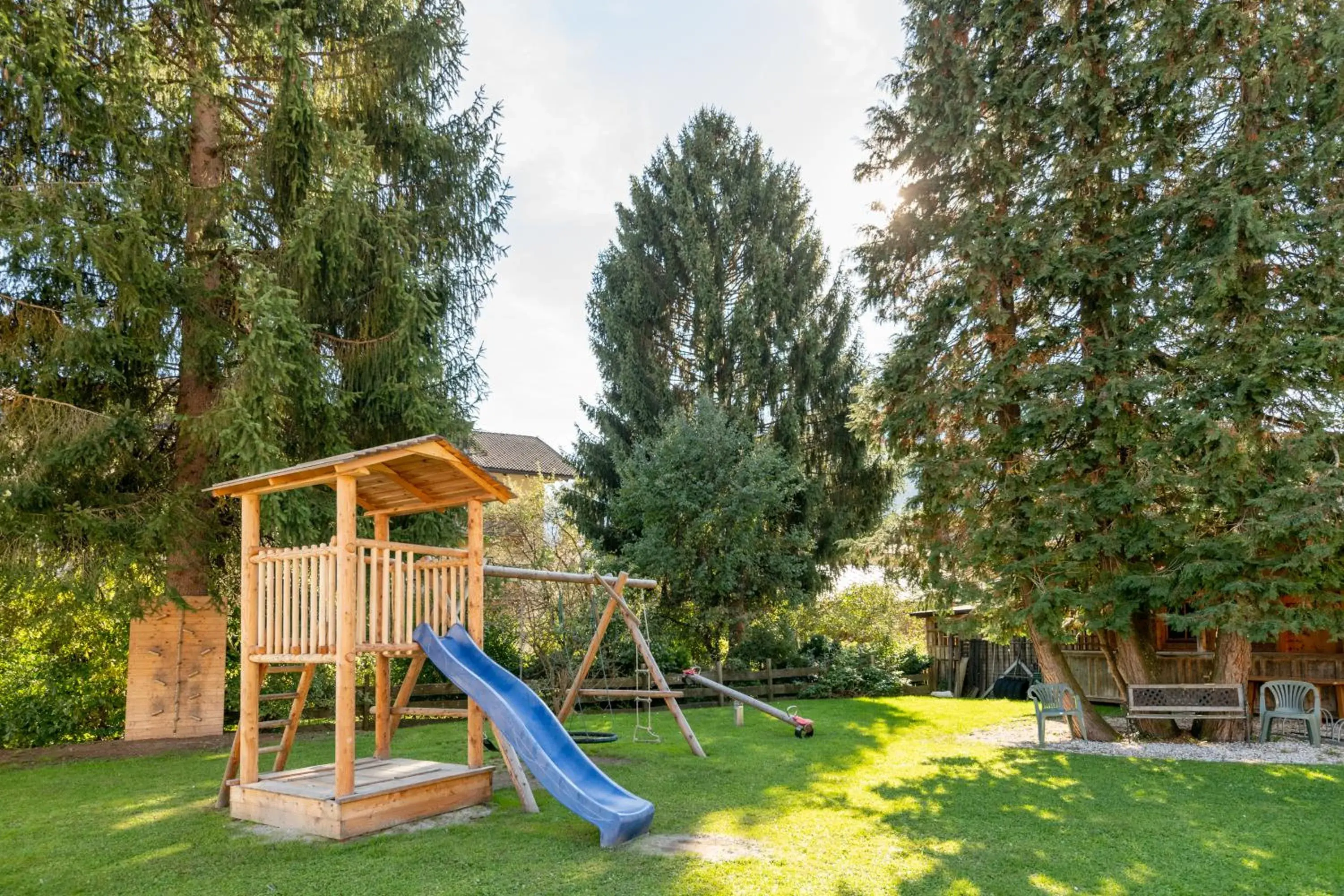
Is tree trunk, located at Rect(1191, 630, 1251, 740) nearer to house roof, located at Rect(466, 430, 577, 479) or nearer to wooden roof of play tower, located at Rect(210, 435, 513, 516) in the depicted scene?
Result: wooden roof of play tower, located at Rect(210, 435, 513, 516)

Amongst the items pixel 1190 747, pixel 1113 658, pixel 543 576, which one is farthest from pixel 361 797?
pixel 1113 658

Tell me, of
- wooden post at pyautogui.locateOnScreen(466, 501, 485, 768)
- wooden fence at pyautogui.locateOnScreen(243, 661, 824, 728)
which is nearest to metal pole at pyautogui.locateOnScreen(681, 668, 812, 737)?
wooden fence at pyautogui.locateOnScreen(243, 661, 824, 728)

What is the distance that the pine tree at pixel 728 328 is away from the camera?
1953cm

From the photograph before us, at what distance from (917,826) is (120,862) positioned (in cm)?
538

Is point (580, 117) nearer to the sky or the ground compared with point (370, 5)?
nearer to the ground

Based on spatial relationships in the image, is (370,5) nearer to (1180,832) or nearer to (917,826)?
(917,826)

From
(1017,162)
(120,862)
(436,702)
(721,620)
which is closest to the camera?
(120,862)

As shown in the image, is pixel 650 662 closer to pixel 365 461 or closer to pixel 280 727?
pixel 280 727

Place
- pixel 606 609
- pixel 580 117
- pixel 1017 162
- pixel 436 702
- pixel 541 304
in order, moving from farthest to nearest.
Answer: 1. pixel 541 304
2. pixel 436 702
3. pixel 580 117
4. pixel 1017 162
5. pixel 606 609

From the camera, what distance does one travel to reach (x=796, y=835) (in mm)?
5859

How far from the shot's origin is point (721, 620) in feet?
53.6

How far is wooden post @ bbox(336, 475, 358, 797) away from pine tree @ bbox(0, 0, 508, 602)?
3.94 meters

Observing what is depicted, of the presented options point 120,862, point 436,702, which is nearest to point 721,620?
point 436,702

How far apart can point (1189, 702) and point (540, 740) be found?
8.72m
